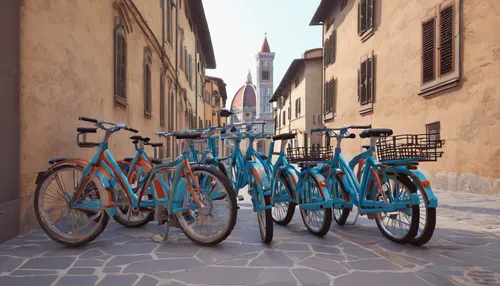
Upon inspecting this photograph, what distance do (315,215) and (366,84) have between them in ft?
33.6

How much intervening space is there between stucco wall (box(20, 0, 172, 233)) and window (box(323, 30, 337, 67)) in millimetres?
12934

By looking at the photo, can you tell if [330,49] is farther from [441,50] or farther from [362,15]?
[441,50]

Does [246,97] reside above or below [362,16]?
above

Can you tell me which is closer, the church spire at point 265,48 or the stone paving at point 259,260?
the stone paving at point 259,260

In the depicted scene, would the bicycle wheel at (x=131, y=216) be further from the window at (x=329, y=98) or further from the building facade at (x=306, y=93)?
the building facade at (x=306, y=93)

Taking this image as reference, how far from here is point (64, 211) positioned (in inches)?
156

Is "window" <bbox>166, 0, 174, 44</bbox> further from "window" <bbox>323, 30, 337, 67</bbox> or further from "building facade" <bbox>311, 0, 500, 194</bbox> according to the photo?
"window" <bbox>323, 30, 337, 67</bbox>

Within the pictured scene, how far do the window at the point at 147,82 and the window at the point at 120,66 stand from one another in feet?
6.62

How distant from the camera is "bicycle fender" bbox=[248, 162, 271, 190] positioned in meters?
3.84

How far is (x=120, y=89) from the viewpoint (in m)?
7.74

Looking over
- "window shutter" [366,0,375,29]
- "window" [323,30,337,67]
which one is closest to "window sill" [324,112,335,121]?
"window" [323,30,337,67]

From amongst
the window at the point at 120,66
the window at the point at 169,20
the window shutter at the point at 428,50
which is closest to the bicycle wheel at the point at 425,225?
the window at the point at 120,66

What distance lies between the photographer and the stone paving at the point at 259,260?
2.89 m

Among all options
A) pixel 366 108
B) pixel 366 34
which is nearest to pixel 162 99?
pixel 366 108
